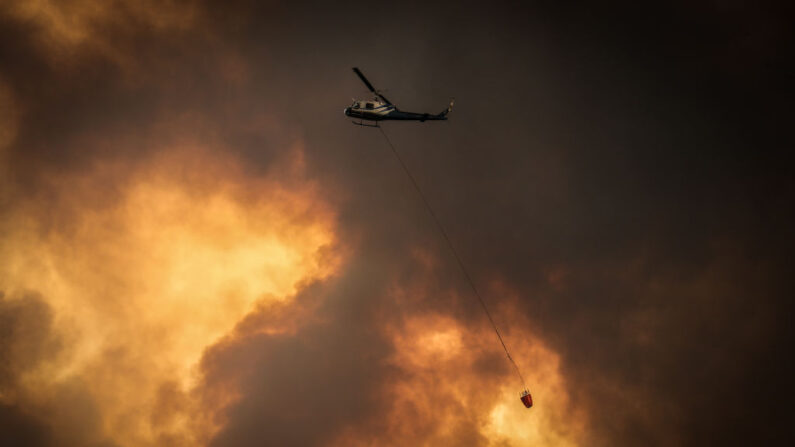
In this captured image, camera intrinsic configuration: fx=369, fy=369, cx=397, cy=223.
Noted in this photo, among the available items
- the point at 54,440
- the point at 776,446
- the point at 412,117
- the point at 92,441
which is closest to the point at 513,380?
the point at 776,446

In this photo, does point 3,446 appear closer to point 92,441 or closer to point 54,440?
point 54,440

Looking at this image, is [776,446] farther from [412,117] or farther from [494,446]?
[412,117]

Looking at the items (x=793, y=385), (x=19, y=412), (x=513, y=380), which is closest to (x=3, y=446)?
(x=19, y=412)

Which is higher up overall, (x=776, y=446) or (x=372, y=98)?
(x=372, y=98)

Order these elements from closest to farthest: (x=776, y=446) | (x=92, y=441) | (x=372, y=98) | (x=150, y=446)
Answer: (x=372, y=98) < (x=776, y=446) < (x=92, y=441) < (x=150, y=446)

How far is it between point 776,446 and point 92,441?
11376cm

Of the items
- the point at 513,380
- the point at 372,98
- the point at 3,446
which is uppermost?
the point at 3,446

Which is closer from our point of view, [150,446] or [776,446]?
[776,446]

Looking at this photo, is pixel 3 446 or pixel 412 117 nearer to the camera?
pixel 412 117

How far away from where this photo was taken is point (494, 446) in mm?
60688

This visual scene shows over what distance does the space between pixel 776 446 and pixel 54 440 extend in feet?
395

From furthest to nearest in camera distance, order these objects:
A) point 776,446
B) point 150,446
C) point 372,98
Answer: point 150,446 < point 776,446 < point 372,98

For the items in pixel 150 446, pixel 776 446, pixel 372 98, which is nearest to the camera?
pixel 372 98

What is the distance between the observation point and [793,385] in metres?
60.2
